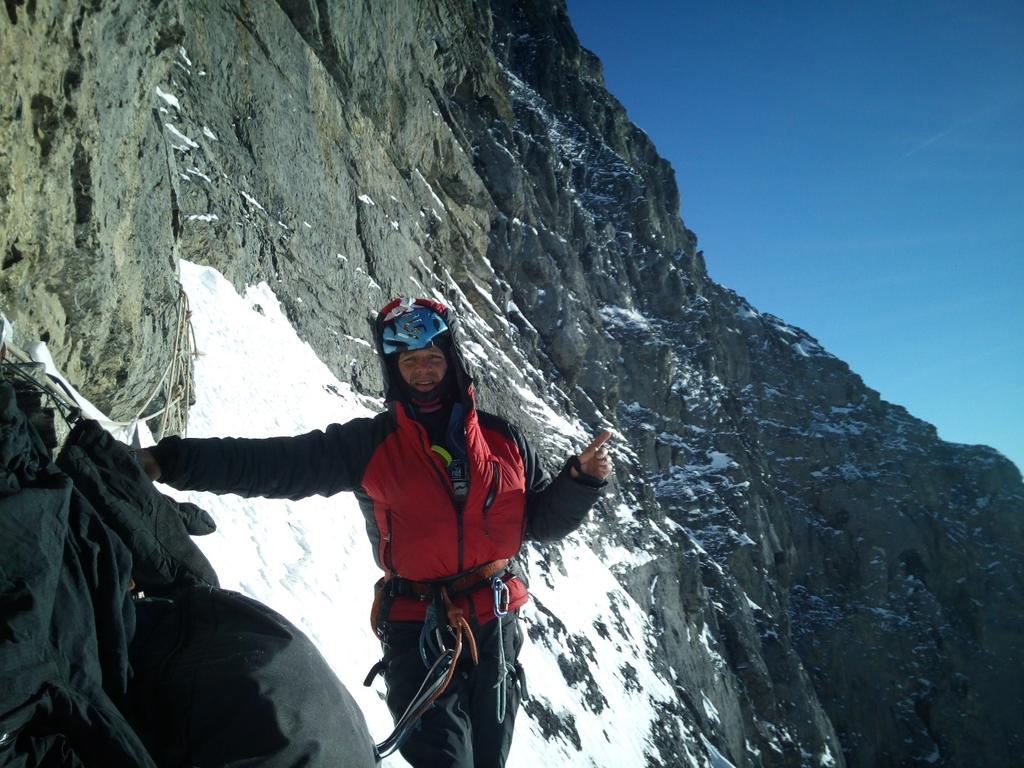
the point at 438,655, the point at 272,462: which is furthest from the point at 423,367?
the point at 438,655

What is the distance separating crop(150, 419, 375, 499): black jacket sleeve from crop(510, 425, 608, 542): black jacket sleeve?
37.5 inches

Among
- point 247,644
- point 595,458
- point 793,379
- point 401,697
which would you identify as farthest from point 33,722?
point 793,379

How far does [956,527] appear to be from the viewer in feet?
248

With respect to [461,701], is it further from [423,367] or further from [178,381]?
[178,381]

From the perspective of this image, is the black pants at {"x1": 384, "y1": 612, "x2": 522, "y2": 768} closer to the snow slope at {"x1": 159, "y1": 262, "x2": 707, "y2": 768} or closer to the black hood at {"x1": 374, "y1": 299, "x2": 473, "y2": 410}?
the black hood at {"x1": 374, "y1": 299, "x2": 473, "y2": 410}

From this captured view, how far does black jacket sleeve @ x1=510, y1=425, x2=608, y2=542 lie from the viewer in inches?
134

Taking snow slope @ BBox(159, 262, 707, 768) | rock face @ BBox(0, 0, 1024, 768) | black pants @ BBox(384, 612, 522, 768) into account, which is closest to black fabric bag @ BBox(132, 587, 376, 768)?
black pants @ BBox(384, 612, 522, 768)

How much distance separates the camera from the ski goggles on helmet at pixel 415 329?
11.7 feet

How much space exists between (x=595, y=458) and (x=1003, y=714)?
83393mm

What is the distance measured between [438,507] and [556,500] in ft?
2.20

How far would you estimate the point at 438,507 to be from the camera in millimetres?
3244

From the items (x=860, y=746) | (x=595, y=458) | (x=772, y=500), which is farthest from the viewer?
(x=772, y=500)

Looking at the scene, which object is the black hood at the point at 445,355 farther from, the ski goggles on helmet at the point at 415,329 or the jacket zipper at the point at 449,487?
the jacket zipper at the point at 449,487

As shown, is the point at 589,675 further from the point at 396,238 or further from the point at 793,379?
the point at 793,379
